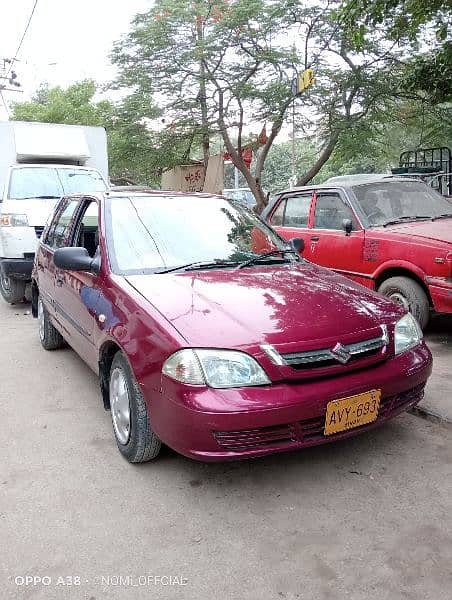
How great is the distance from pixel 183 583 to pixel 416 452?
1.69m

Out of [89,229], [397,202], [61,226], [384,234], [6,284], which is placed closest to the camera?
[89,229]

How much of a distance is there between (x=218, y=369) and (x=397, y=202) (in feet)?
13.8

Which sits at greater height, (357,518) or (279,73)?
(279,73)

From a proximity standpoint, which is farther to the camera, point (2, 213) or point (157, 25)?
point (157, 25)

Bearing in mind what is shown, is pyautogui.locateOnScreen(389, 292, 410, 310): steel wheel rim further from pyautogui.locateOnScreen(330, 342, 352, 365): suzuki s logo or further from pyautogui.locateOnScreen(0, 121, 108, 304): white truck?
pyautogui.locateOnScreen(0, 121, 108, 304): white truck

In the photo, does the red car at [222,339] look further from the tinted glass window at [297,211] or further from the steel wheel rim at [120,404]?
the tinted glass window at [297,211]

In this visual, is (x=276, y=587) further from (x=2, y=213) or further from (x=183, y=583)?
(x=2, y=213)

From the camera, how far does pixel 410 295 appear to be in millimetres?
5242

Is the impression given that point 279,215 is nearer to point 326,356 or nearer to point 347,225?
point 347,225

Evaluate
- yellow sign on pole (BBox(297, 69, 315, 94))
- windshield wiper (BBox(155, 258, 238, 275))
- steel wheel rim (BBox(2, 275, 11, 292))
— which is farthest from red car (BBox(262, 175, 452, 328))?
yellow sign on pole (BBox(297, 69, 315, 94))

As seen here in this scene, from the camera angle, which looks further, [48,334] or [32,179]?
[32,179]

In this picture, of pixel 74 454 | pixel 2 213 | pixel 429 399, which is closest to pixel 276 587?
pixel 74 454

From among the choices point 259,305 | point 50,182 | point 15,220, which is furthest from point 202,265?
point 50,182

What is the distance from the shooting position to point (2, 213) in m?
7.37
